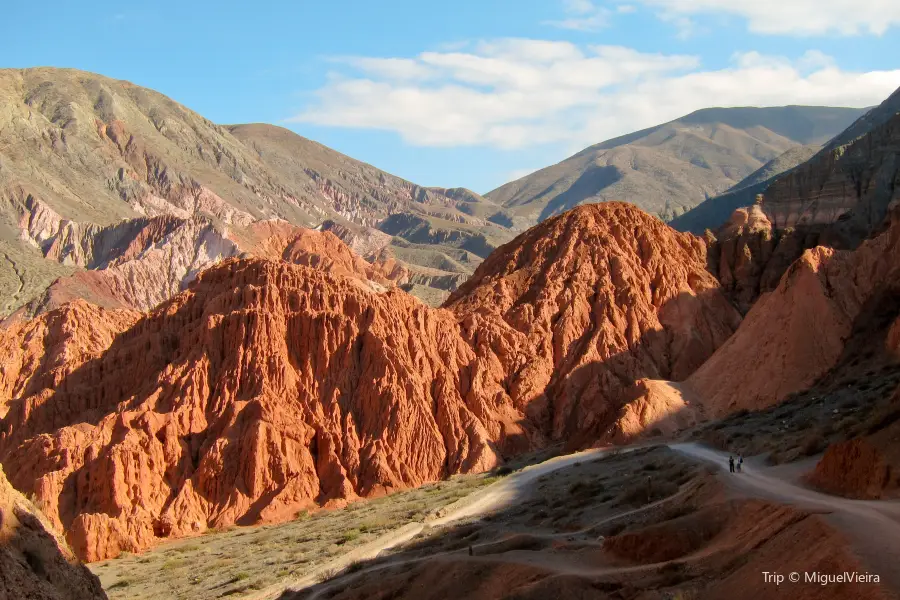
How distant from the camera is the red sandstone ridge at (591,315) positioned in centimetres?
5722

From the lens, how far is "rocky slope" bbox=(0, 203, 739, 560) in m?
47.4

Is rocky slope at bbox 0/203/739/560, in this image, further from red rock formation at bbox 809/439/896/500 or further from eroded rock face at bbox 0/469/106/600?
eroded rock face at bbox 0/469/106/600

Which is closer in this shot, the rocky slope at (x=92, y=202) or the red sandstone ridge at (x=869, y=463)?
the red sandstone ridge at (x=869, y=463)

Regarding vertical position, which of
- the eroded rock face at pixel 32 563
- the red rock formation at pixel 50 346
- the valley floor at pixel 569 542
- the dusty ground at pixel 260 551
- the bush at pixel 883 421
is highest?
the red rock formation at pixel 50 346

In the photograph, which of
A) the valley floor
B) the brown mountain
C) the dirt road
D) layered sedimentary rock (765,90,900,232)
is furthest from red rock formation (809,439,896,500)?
layered sedimentary rock (765,90,900,232)

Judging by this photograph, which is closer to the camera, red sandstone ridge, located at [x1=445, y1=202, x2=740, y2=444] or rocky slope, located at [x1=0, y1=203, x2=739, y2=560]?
rocky slope, located at [x1=0, y1=203, x2=739, y2=560]

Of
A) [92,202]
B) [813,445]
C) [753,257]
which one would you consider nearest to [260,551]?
[813,445]

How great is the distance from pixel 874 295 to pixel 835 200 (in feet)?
84.9

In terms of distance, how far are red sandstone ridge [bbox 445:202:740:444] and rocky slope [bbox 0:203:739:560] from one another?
0.46 feet

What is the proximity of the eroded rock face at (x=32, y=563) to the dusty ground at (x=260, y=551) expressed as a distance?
58.2 ft

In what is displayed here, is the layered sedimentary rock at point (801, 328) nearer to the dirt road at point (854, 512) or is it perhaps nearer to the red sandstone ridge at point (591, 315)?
the red sandstone ridge at point (591, 315)

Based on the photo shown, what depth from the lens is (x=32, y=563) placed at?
43.9 feet

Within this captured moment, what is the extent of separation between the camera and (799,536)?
15.8 meters

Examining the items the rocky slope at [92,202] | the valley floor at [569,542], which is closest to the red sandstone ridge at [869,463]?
the valley floor at [569,542]
